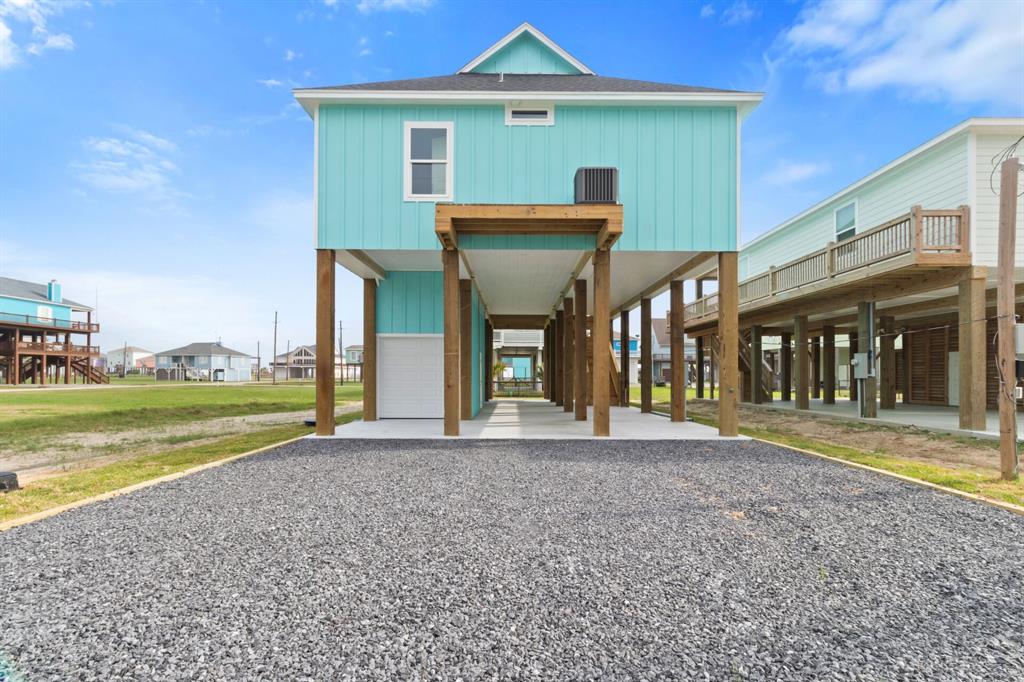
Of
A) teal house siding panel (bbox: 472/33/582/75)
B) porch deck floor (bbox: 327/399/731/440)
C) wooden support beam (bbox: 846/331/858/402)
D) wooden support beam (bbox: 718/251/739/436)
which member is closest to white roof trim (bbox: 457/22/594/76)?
teal house siding panel (bbox: 472/33/582/75)

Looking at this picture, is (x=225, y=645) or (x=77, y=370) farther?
(x=77, y=370)

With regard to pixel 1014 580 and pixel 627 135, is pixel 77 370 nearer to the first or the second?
pixel 627 135

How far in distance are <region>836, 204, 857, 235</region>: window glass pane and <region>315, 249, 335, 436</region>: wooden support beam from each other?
16216 mm

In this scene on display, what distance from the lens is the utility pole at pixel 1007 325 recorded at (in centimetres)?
625

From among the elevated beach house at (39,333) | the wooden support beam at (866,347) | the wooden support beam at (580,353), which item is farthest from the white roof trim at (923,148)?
the elevated beach house at (39,333)

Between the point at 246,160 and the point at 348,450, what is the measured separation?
13975mm

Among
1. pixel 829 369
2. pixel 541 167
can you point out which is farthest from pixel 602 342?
pixel 829 369

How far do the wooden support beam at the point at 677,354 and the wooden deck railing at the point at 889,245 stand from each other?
4422 mm

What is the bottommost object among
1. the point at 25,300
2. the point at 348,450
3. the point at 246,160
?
the point at 348,450

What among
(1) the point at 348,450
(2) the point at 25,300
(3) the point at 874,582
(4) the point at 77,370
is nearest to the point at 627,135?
(1) the point at 348,450

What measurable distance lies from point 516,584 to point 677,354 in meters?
10.9

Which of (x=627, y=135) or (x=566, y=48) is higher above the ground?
(x=566, y=48)

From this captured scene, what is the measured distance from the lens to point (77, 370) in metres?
44.1

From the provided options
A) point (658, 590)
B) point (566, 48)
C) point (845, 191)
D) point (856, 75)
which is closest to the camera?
point (658, 590)
